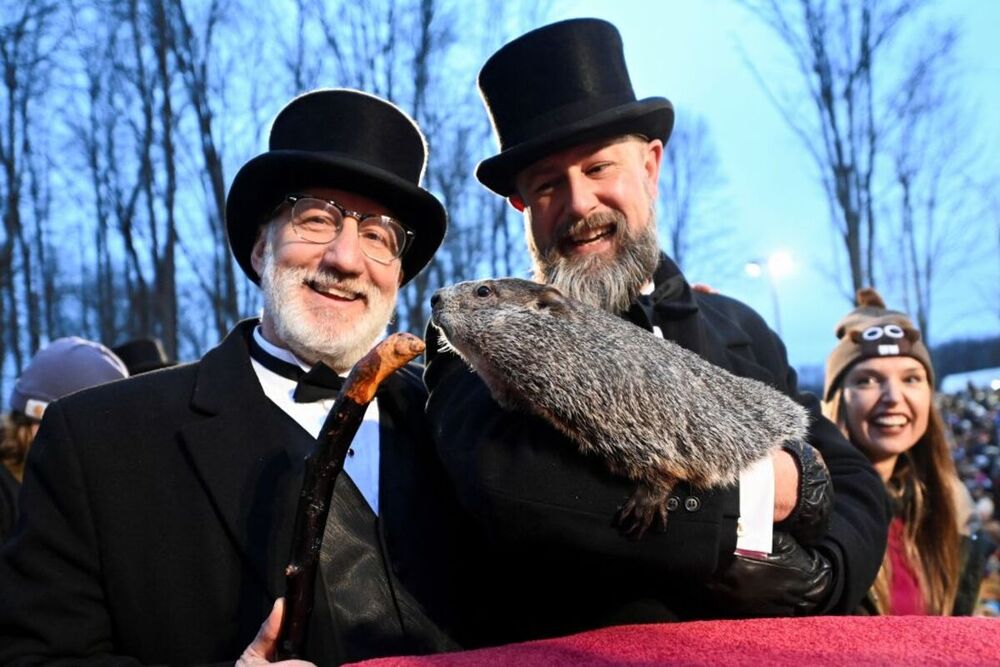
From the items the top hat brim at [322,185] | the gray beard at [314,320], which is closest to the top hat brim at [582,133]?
the top hat brim at [322,185]

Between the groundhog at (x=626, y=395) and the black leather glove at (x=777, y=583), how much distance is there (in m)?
0.22

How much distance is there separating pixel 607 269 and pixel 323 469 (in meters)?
1.02

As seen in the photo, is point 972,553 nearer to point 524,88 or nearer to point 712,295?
point 712,295

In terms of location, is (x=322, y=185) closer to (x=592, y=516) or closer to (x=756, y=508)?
(x=592, y=516)

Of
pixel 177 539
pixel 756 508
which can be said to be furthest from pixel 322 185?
pixel 756 508

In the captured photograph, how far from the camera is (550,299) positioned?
1.94m

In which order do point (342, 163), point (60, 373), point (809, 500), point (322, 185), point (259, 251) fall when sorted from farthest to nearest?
point (60, 373) → point (259, 251) → point (322, 185) → point (342, 163) → point (809, 500)

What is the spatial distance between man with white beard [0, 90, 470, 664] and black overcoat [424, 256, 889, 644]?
0.32m

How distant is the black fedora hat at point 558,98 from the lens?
86.7 inches

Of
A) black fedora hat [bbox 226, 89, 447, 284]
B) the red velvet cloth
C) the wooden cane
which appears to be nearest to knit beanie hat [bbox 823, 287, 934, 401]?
black fedora hat [bbox 226, 89, 447, 284]

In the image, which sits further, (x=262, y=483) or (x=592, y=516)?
(x=262, y=483)

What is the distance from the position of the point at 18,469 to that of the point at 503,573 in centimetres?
425

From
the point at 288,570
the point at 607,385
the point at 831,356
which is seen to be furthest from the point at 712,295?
the point at 831,356

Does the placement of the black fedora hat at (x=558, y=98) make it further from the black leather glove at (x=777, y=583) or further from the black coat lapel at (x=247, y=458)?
the black leather glove at (x=777, y=583)
